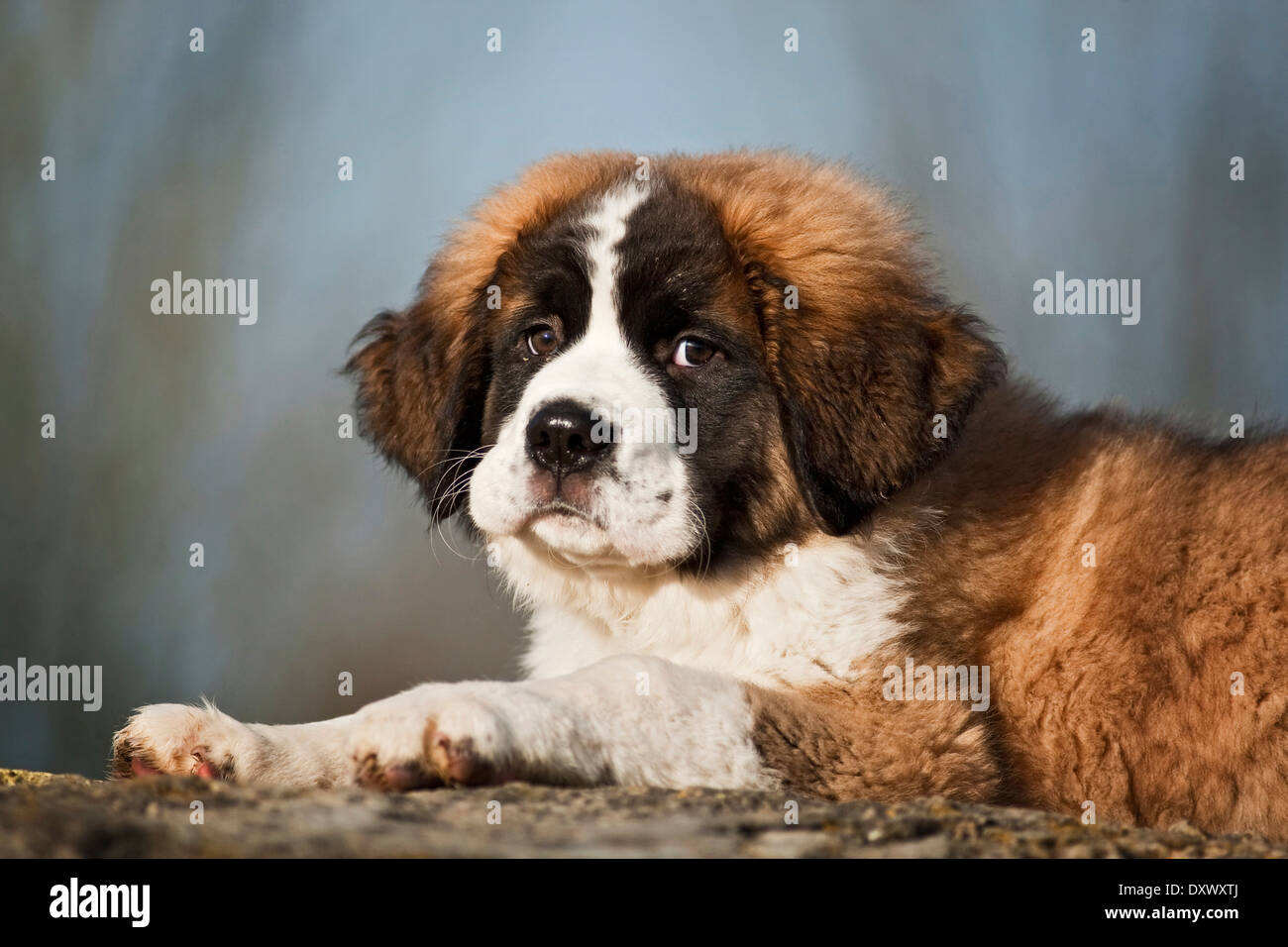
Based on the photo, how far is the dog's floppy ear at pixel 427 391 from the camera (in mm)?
4559

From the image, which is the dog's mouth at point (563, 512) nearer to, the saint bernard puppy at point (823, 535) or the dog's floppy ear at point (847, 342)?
the saint bernard puppy at point (823, 535)

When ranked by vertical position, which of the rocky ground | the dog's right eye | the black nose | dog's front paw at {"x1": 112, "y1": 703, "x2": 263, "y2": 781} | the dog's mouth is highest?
the dog's right eye

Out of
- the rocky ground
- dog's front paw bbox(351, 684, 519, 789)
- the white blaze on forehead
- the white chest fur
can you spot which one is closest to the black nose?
the white blaze on forehead

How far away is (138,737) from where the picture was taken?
3.58 m

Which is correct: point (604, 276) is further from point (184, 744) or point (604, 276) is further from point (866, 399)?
point (184, 744)

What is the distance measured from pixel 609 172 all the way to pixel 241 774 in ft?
7.64

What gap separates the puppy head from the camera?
3.92m

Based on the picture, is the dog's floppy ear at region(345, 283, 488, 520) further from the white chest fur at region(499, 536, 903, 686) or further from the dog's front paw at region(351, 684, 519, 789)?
the dog's front paw at region(351, 684, 519, 789)

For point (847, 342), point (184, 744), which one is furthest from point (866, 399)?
point (184, 744)

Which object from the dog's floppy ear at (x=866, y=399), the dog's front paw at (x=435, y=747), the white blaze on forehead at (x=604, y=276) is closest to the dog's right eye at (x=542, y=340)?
the white blaze on forehead at (x=604, y=276)

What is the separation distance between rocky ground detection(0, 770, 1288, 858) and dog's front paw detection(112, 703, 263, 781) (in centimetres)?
33

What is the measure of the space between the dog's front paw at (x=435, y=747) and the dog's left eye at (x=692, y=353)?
1365 mm

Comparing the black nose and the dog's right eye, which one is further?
the dog's right eye
